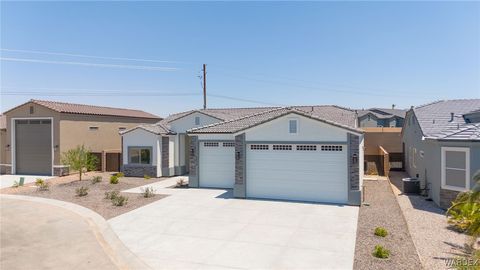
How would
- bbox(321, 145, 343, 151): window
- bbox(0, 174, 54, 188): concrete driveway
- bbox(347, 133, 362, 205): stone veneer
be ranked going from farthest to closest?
1. bbox(0, 174, 54, 188): concrete driveway
2. bbox(321, 145, 343, 151): window
3. bbox(347, 133, 362, 205): stone veneer

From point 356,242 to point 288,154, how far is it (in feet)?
22.8

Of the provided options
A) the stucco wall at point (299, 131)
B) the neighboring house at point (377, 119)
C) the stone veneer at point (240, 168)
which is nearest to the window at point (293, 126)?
the stucco wall at point (299, 131)

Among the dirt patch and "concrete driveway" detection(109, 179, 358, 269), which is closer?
"concrete driveway" detection(109, 179, 358, 269)

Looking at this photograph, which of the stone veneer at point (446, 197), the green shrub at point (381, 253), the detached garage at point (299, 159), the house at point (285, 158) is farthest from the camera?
the house at point (285, 158)

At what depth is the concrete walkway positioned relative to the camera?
884 centimetres

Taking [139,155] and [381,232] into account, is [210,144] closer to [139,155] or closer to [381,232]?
[139,155]

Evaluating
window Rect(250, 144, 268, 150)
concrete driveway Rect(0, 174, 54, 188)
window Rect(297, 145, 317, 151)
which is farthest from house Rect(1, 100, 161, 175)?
window Rect(297, 145, 317, 151)

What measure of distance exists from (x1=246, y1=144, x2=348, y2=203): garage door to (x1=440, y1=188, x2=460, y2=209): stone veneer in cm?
394

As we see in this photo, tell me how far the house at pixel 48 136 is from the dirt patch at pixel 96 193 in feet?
9.97

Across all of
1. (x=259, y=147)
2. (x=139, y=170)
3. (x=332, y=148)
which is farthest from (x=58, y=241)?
(x=139, y=170)

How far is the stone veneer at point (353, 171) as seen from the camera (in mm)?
14961

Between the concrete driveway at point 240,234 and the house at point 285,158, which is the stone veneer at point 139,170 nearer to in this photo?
the house at point 285,158

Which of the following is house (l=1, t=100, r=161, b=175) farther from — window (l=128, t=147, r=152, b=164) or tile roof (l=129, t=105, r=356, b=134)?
tile roof (l=129, t=105, r=356, b=134)

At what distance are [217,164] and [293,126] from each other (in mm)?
5664
